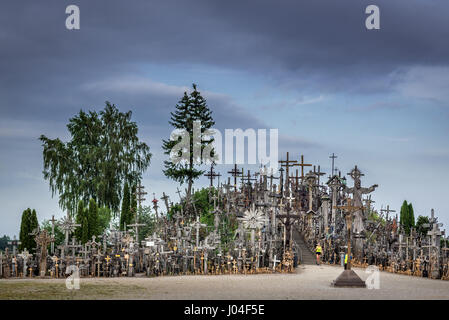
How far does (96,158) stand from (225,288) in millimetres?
30387

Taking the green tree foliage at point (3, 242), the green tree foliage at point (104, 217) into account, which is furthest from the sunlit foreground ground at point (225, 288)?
the green tree foliage at point (3, 242)

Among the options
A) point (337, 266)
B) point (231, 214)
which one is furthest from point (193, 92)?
point (337, 266)

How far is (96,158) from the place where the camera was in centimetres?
5109

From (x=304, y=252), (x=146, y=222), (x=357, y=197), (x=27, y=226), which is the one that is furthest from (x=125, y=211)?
(x=357, y=197)

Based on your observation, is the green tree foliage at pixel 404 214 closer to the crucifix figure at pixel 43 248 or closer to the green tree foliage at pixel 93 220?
the green tree foliage at pixel 93 220

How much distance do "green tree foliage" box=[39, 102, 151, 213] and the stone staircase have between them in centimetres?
1652

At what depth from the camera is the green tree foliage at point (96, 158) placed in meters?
50.4

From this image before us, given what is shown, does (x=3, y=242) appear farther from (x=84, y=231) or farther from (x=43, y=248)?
(x=43, y=248)

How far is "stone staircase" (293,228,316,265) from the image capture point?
37.1 metres

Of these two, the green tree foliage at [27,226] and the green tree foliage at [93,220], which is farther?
the green tree foliage at [93,220]

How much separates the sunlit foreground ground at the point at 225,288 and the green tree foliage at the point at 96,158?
2306 centimetres

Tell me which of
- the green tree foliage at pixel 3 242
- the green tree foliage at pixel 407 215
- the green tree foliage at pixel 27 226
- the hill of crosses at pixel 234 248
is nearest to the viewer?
the hill of crosses at pixel 234 248

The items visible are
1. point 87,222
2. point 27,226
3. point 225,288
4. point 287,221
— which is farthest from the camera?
point 87,222

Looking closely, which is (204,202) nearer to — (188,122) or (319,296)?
(188,122)
